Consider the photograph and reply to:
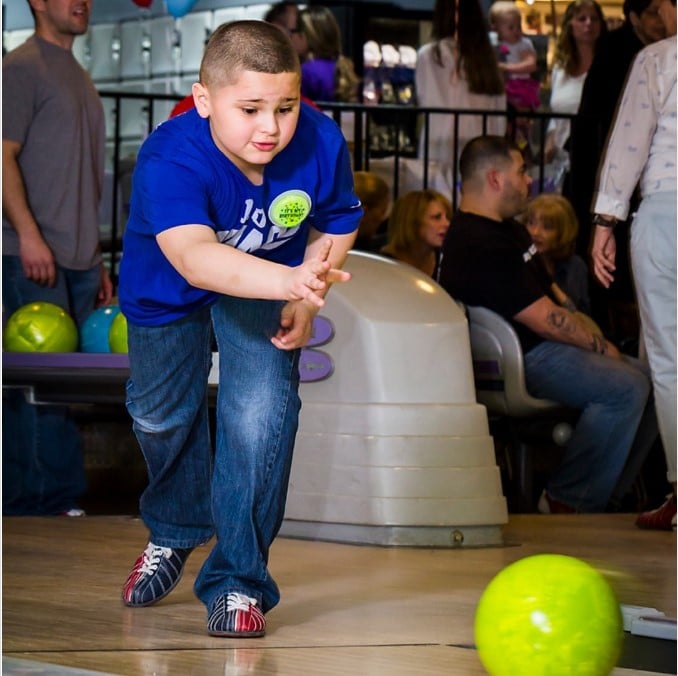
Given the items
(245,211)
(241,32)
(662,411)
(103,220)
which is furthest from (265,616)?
(103,220)

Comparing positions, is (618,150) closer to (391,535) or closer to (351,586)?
(391,535)

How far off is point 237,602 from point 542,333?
2.54 metres

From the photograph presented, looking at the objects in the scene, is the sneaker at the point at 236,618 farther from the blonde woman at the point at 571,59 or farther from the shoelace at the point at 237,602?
the blonde woman at the point at 571,59

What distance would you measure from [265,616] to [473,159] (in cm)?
262

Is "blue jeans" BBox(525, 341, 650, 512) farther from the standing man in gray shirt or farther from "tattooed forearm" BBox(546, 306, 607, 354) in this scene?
the standing man in gray shirt

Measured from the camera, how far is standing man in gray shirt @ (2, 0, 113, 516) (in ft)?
14.8

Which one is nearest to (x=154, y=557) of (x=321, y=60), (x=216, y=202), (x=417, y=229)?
(x=216, y=202)

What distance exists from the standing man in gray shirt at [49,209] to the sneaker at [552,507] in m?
1.64

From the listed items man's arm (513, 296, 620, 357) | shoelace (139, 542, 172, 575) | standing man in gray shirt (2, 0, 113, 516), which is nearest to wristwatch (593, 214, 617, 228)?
man's arm (513, 296, 620, 357)

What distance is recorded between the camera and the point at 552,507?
5043mm

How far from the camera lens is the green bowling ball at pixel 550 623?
6.71 ft

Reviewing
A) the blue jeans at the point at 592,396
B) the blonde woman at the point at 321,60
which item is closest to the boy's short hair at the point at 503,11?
the blonde woman at the point at 321,60

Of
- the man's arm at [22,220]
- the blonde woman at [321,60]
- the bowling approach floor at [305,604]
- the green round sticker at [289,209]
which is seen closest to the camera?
the bowling approach floor at [305,604]

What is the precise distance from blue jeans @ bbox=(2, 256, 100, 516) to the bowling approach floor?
0.33 m
